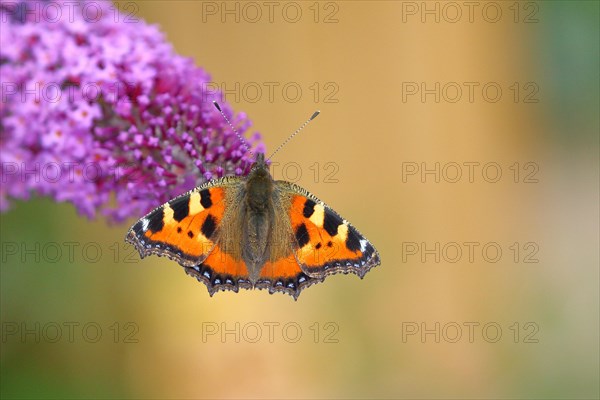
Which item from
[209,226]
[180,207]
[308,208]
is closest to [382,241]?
[308,208]

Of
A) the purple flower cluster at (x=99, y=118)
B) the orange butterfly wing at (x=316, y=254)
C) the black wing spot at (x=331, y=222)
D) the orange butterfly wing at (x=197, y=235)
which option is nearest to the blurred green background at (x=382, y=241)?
the purple flower cluster at (x=99, y=118)

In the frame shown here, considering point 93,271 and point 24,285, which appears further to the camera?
point 93,271

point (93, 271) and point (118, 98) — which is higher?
point (118, 98)

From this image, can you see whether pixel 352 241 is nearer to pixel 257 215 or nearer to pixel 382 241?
pixel 257 215

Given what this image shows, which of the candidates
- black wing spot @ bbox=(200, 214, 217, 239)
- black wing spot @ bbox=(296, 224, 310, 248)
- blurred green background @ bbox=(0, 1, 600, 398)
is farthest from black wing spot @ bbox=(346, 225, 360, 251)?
blurred green background @ bbox=(0, 1, 600, 398)

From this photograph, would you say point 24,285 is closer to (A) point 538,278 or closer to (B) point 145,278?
(B) point 145,278

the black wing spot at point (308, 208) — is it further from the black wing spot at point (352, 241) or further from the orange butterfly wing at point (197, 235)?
the orange butterfly wing at point (197, 235)

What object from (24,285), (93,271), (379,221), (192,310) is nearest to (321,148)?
(379,221)
